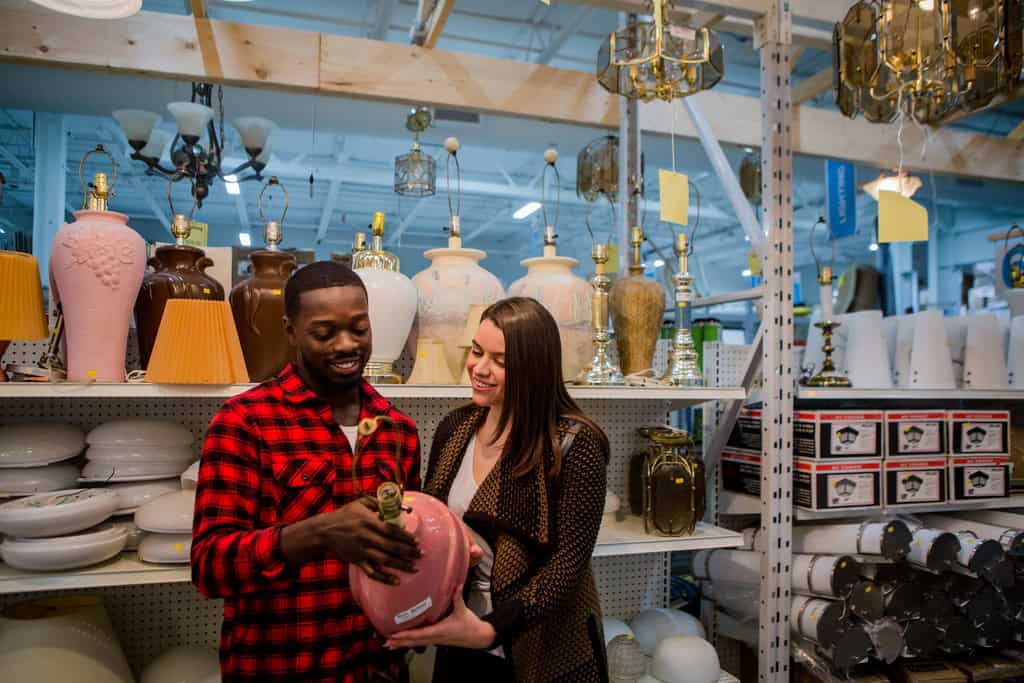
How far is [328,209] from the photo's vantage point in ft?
29.7

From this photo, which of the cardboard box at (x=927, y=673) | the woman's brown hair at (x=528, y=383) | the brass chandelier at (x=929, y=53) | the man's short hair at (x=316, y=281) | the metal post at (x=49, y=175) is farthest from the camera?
the metal post at (x=49, y=175)

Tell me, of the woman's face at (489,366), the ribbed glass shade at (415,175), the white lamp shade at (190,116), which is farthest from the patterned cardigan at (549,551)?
the white lamp shade at (190,116)

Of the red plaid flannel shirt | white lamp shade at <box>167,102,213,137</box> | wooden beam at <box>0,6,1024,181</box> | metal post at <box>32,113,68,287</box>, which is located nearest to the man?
the red plaid flannel shirt

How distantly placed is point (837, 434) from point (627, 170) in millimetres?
1170

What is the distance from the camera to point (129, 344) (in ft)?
6.10

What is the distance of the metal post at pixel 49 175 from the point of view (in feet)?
13.4

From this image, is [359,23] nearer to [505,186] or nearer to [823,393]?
[505,186]

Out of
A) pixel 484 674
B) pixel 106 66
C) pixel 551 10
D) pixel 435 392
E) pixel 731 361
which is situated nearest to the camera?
pixel 484 674

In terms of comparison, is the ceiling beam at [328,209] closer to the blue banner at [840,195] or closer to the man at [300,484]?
the blue banner at [840,195]

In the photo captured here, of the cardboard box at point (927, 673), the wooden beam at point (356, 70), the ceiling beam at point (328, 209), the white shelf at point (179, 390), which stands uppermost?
the ceiling beam at point (328, 209)

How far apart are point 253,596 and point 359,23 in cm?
476

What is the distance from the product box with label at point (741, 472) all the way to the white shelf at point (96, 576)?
1.65 meters

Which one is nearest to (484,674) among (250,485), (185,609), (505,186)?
(250,485)

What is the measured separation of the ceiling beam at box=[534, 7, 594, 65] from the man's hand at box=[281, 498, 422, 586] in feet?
13.6
